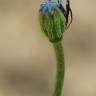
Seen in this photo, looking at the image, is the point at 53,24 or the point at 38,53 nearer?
the point at 53,24

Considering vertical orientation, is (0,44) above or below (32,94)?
above

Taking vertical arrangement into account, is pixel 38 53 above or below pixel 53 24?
below

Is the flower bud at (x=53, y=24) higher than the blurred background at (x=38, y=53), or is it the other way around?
the flower bud at (x=53, y=24)

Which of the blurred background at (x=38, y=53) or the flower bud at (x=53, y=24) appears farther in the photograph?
the blurred background at (x=38, y=53)

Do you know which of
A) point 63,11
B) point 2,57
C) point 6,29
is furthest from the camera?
point 6,29

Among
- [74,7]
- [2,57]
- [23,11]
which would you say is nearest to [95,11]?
[74,7]

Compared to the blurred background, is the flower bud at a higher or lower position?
higher

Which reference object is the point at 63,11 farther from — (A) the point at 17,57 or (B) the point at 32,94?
(A) the point at 17,57

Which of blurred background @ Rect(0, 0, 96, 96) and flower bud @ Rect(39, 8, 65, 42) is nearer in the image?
flower bud @ Rect(39, 8, 65, 42)
